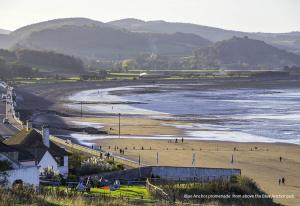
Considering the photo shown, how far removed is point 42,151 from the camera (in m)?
33.5

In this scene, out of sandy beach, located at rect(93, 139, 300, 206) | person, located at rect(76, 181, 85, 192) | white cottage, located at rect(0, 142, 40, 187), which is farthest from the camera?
sandy beach, located at rect(93, 139, 300, 206)

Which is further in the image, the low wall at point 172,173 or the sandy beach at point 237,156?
the sandy beach at point 237,156

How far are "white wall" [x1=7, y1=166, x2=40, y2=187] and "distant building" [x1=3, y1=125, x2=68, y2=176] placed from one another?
4833 mm

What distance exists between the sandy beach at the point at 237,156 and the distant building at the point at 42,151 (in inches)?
412

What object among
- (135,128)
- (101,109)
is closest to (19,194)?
(135,128)

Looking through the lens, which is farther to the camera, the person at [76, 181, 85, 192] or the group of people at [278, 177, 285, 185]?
the group of people at [278, 177, 285, 185]

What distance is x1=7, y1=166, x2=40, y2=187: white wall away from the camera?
2584 centimetres

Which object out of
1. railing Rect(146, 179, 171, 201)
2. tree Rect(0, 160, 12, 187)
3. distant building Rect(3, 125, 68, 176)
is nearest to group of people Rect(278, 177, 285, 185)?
distant building Rect(3, 125, 68, 176)

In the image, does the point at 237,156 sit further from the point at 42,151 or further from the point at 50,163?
the point at 42,151

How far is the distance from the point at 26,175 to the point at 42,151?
6948mm

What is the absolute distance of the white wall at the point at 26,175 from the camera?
25844mm

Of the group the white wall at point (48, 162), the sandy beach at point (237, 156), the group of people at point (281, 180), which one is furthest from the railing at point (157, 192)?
the group of people at point (281, 180)

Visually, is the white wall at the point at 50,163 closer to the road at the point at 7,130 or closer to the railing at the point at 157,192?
the railing at the point at 157,192

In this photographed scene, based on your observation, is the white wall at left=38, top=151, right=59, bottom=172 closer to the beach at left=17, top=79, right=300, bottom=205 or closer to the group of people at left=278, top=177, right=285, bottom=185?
the beach at left=17, top=79, right=300, bottom=205
